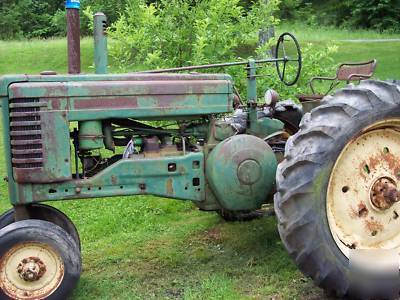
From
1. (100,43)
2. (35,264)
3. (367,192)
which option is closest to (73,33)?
(100,43)

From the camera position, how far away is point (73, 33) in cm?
435

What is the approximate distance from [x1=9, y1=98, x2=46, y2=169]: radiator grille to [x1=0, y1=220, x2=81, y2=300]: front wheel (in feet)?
1.45

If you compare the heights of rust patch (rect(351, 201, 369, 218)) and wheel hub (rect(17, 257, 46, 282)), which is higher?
rust patch (rect(351, 201, 369, 218))

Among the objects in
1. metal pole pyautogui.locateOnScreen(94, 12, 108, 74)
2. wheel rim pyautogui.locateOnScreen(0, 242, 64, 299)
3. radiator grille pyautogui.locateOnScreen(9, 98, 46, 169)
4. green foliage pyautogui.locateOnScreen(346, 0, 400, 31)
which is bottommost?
wheel rim pyautogui.locateOnScreen(0, 242, 64, 299)

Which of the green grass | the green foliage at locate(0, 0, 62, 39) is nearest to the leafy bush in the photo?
the green grass

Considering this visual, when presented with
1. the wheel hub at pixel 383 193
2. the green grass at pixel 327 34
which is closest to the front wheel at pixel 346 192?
the wheel hub at pixel 383 193

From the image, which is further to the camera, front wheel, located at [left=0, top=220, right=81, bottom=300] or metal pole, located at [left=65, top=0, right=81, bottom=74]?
metal pole, located at [left=65, top=0, right=81, bottom=74]

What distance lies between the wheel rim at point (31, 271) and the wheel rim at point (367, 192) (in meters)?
1.81

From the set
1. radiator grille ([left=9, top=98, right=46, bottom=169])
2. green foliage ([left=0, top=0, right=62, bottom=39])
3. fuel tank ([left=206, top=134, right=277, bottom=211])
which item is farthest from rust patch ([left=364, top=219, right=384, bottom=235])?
green foliage ([left=0, top=0, right=62, bottom=39])

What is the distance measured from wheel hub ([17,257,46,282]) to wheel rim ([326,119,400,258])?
6.18ft

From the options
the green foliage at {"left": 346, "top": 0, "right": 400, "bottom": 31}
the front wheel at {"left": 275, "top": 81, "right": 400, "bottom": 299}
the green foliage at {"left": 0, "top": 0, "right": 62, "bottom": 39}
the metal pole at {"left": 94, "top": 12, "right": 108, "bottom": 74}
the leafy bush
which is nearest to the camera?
the front wheel at {"left": 275, "top": 81, "right": 400, "bottom": 299}

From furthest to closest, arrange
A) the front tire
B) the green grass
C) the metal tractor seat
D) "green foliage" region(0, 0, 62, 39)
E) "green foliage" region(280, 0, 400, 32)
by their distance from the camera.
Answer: "green foliage" region(0, 0, 62, 39) → "green foliage" region(280, 0, 400, 32) → the green grass → the metal tractor seat → the front tire

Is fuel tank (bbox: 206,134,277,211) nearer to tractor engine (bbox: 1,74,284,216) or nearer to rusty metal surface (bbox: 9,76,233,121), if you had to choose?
tractor engine (bbox: 1,74,284,216)

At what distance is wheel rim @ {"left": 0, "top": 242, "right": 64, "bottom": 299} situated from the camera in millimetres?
3824
